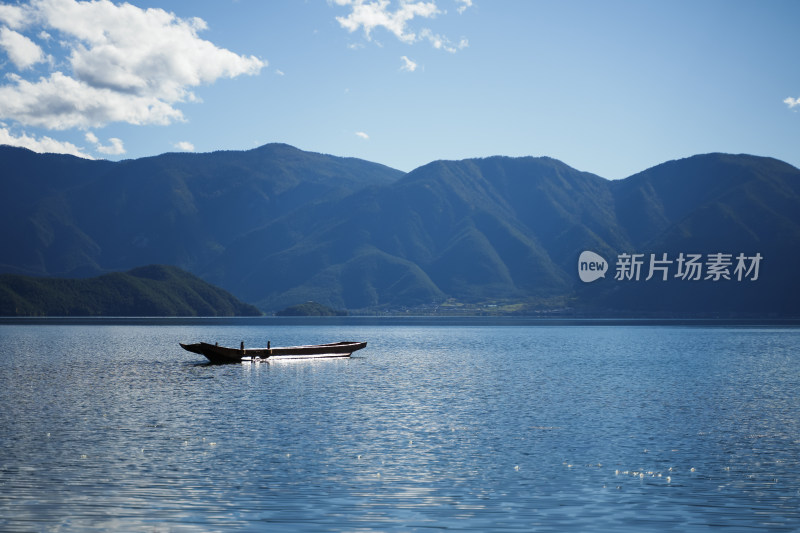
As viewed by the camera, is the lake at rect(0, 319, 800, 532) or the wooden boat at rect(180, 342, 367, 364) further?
the wooden boat at rect(180, 342, 367, 364)

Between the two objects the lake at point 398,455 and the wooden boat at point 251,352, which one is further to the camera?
the wooden boat at point 251,352

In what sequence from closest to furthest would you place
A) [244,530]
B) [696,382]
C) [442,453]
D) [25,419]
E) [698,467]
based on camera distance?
[244,530] < [698,467] < [442,453] < [25,419] < [696,382]

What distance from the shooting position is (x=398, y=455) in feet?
131

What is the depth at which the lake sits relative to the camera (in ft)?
92.4

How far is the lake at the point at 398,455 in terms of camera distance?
2816 cm

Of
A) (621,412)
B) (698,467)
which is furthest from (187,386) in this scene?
(698,467)

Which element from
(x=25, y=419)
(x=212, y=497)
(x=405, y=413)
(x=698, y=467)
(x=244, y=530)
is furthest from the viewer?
(x=405, y=413)

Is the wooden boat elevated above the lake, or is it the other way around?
the lake

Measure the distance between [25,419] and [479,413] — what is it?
32.3 metres

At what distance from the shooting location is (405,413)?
187ft

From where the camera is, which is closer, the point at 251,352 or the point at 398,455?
the point at 398,455

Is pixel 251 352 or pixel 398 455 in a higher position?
pixel 398 455

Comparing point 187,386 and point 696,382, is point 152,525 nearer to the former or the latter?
point 187,386

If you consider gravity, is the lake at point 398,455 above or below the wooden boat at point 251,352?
above
